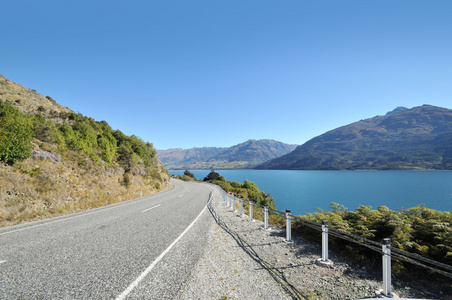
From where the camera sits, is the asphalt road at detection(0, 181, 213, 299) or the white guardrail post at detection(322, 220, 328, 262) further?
the white guardrail post at detection(322, 220, 328, 262)

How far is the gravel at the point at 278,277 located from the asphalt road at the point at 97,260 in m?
0.52

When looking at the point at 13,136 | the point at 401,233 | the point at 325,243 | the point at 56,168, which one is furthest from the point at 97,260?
the point at 56,168

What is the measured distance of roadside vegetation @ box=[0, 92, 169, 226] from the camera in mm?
10789

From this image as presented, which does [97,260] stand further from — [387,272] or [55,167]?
[55,167]

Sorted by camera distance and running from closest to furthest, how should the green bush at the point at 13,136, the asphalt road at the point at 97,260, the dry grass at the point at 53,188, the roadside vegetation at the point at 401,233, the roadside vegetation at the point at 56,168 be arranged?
the asphalt road at the point at 97,260, the roadside vegetation at the point at 401,233, the dry grass at the point at 53,188, the roadside vegetation at the point at 56,168, the green bush at the point at 13,136

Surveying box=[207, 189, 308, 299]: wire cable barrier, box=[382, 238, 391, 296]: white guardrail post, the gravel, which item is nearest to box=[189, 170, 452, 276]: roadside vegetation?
the gravel

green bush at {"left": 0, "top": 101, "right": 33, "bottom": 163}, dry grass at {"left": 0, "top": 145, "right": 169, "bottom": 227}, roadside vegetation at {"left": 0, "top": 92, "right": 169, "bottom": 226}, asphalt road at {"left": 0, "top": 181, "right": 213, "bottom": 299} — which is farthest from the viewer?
green bush at {"left": 0, "top": 101, "right": 33, "bottom": 163}

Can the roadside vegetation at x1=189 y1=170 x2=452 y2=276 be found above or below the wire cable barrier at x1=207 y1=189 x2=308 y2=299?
above

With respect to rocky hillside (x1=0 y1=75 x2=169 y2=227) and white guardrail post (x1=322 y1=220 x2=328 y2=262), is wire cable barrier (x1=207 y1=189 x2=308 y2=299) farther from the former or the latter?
rocky hillside (x1=0 y1=75 x2=169 y2=227)

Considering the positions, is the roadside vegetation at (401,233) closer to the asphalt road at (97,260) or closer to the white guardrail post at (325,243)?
the white guardrail post at (325,243)

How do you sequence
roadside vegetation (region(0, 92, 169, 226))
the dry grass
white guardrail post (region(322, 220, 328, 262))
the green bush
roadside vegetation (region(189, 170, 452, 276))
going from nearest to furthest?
roadside vegetation (region(189, 170, 452, 276)) < white guardrail post (region(322, 220, 328, 262)) < the dry grass < roadside vegetation (region(0, 92, 169, 226)) < the green bush

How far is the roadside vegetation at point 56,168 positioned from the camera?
1079 centimetres

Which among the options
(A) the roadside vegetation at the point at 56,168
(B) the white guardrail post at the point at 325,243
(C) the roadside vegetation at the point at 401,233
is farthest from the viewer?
(A) the roadside vegetation at the point at 56,168

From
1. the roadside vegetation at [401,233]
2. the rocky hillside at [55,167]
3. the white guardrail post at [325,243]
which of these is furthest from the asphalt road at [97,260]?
the roadside vegetation at [401,233]
